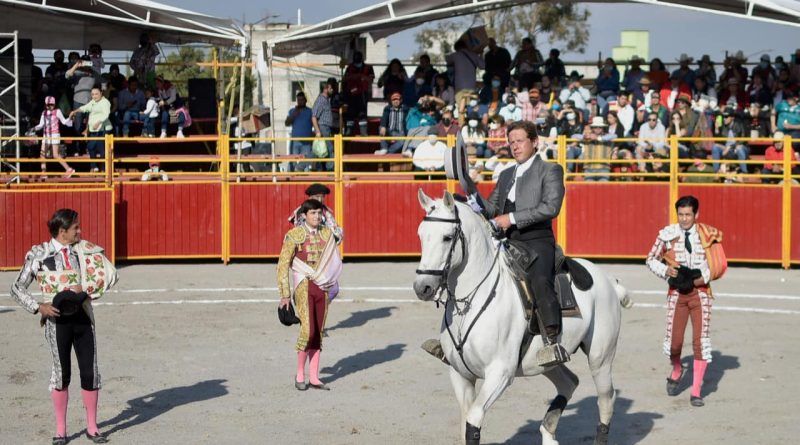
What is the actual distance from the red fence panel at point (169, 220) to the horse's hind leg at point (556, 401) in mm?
12882

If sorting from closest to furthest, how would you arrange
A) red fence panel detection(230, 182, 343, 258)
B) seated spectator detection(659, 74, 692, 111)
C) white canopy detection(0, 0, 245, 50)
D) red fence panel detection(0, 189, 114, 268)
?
red fence panel detection(0, 189, 114, 268)
red fence panel detection(230, 182, 343, 258)
white canopy detection(0, 0, 245, 50)
seated spectator detection(659, 74, 692, 111)

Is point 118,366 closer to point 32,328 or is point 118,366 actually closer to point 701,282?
point 32,328

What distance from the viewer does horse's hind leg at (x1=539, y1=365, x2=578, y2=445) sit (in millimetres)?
8977

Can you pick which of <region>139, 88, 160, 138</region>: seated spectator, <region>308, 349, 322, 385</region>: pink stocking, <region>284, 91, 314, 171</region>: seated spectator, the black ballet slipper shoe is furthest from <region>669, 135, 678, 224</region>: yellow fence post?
the black ballet slipper shoe

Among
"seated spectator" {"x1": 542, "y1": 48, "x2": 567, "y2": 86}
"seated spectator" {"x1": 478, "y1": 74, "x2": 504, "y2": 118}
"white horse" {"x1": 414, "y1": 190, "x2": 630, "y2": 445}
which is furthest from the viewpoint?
"seated spectator" {"x1": 542, "y1": 48, "x2": 567, "y2": 86}

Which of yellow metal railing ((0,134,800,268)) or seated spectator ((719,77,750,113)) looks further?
seated spectator ((719,77,750,113))

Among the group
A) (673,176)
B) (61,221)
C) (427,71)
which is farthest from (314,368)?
(427,71)

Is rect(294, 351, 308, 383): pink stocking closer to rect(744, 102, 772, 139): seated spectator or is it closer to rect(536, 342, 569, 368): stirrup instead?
rect(536, 342, 569, 368): stirrup

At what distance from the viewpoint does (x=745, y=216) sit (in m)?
21.0

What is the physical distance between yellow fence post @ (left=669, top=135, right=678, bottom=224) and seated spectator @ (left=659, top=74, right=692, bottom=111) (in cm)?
342

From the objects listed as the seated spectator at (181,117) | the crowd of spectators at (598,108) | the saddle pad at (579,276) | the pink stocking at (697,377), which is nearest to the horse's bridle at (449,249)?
the saddle pad at (579,276)

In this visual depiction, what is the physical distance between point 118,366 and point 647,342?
5.87m

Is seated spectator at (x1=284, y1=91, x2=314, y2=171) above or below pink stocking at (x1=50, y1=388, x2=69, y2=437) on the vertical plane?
above

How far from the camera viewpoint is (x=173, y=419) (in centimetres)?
1061
